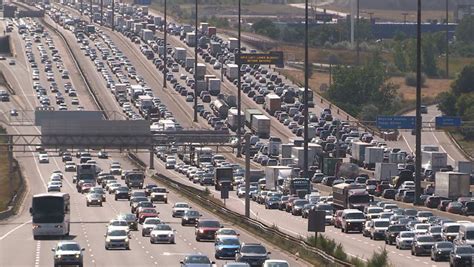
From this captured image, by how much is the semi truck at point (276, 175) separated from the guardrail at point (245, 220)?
18.0ft

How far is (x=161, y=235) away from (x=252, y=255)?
52.1 ft

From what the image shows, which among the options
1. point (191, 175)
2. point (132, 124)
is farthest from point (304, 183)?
point (191, 175)

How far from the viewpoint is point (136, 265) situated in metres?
60.4

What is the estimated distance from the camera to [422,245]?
6412 centimetres

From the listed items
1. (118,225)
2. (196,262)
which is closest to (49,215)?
(118,225)

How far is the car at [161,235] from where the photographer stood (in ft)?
240

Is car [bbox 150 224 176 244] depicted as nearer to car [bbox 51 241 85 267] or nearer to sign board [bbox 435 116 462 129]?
A: car [bbox 51 241 85 267]

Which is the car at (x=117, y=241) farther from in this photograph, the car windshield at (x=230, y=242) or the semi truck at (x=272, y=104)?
the semi truck at (x=272, y=104)

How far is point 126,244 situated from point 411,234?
1227 cm

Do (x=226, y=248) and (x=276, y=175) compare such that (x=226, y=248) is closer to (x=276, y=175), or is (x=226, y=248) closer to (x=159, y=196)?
(x=159, y=196)

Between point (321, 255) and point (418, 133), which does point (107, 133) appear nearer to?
point (418, 133)

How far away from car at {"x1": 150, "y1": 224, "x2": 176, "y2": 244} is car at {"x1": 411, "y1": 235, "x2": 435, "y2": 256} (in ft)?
42.4

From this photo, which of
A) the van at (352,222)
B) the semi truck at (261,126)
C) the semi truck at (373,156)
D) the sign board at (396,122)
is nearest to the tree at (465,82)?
the semi truck at (261,126)

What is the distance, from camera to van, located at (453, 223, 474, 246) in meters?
61.9
